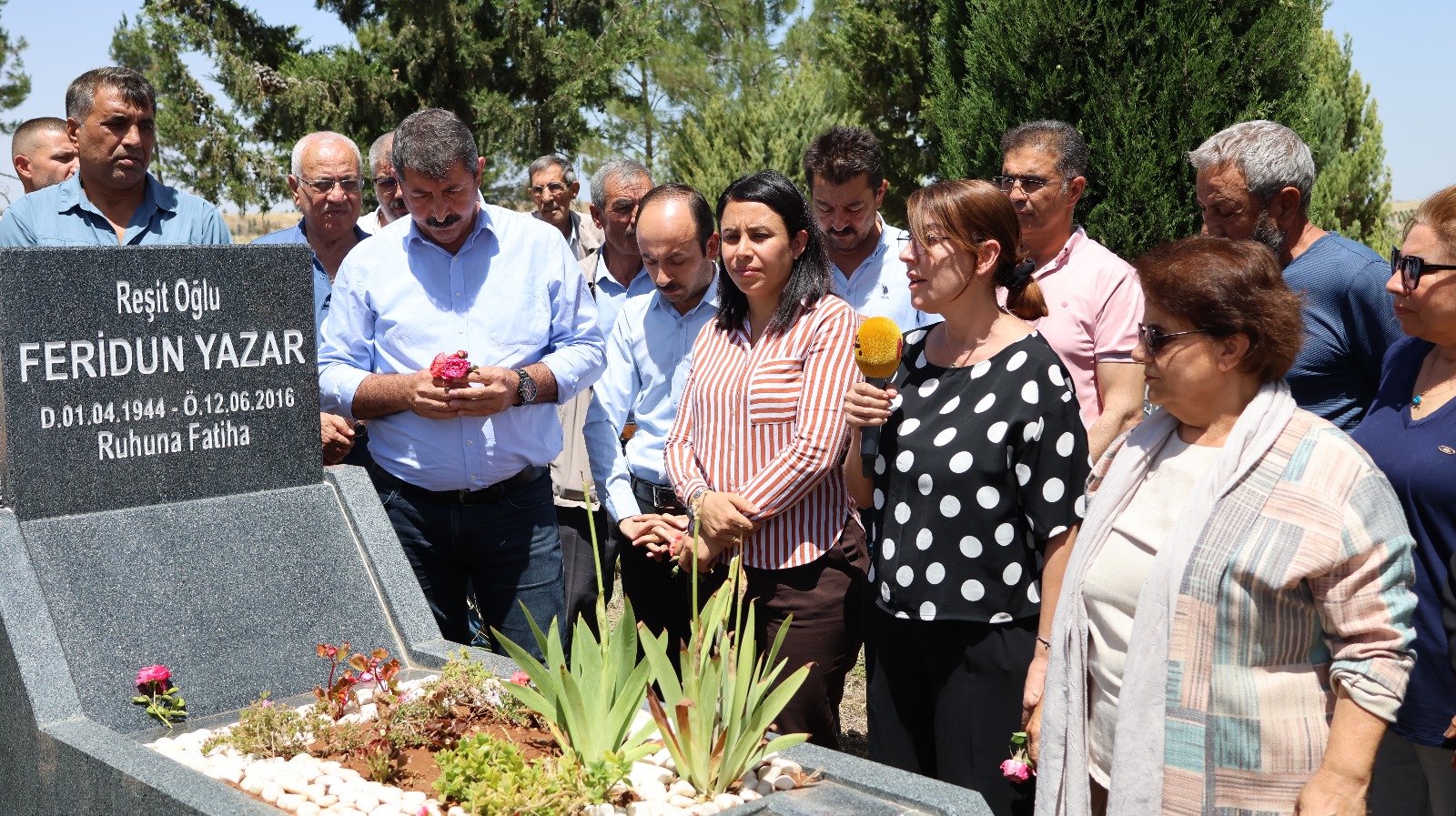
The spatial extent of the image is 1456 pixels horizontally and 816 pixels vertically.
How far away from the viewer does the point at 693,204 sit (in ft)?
13.8

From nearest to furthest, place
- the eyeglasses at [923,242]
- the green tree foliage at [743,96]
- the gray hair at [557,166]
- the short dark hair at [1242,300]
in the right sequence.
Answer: the short dark hair at [1242,300] → the eyeglasses at [923,242] → the gray hair at [557,166] → the green tree foliage at [743,96]

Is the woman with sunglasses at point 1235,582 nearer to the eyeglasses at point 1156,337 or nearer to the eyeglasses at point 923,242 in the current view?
the eyeglasses at point 1156,337

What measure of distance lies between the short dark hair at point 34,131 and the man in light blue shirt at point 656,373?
3659 mm

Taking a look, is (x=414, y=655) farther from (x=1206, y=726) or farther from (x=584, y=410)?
(x=1206, y=726)

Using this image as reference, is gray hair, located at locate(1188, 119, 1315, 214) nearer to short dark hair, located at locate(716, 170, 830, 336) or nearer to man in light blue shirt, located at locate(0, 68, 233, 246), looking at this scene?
short dark hair, located at locate(716, 170, 830, 336)

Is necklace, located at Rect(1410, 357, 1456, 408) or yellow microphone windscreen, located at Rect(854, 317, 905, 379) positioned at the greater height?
yellow microphone windscreen, located at Rect(854, 317, 905, 379)

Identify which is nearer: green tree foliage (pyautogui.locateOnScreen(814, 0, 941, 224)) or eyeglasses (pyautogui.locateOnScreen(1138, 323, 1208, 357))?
eyeglasses (pyautogui.locateOnScreen(1138, 323, 1208, 357))

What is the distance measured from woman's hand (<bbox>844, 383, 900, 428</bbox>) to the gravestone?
2.61 ft

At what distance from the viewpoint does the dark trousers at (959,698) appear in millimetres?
2949

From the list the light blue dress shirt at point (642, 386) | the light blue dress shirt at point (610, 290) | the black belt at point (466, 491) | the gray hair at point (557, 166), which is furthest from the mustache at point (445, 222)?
the gray hair at point (557, 166)

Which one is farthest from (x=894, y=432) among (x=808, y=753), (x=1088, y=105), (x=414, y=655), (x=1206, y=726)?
(x=1088, y=105)

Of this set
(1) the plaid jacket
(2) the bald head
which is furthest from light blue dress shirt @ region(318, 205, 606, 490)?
(2) the bald head

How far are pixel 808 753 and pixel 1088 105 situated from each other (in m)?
6.02

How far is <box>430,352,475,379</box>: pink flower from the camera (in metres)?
3.71
